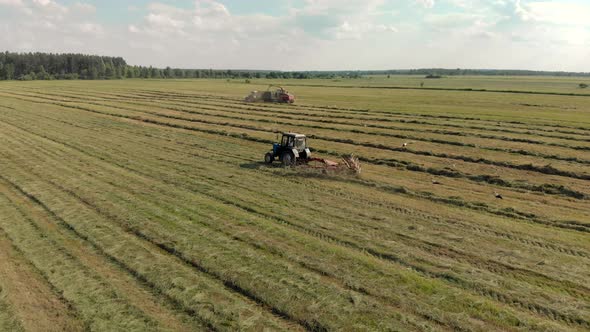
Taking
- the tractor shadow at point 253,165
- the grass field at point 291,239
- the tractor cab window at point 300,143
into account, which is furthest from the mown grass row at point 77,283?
the tractor cab window at point 300,143

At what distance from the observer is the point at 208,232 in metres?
12.6

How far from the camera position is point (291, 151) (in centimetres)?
2097

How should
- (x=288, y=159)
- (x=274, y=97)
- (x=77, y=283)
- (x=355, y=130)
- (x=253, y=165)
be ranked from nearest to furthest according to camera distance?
(x=77, y=283) → (x=288, y=159) → (x=253, y=165) → (x=355, y=130) → (x=274, y=97)

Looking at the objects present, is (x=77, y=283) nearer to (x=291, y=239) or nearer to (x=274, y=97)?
(x=291, y=239)

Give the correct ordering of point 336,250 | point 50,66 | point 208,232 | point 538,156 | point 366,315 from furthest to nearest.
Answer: point 50,66
point 538,156
point 208,232
point 336,250
point 366,315

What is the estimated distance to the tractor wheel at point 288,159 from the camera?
827 inches

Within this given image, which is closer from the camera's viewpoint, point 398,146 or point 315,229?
point 315,229

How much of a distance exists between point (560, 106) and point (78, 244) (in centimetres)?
5348

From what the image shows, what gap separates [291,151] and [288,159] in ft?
1.43

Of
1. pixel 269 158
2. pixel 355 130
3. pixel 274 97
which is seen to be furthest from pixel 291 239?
pixel 274 97

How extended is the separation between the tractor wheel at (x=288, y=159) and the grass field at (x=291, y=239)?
0.82m

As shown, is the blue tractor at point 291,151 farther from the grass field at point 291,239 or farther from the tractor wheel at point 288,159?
the grass field at point 291,239

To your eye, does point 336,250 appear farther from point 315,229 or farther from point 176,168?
point 176,168

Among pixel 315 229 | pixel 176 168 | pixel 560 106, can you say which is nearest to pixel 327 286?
pixel 315 229
